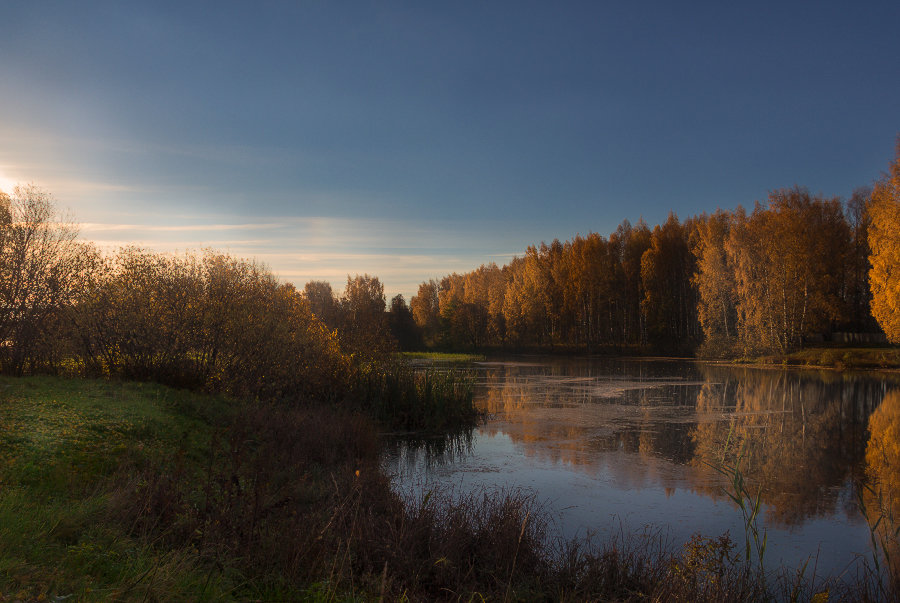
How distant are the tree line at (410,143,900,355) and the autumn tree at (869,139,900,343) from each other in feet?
0.20

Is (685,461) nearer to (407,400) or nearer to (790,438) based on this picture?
(790,438)

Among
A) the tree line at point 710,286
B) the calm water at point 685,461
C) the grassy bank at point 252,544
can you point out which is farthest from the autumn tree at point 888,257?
the grassy bank at point 252,544

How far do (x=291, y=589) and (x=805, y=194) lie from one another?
156 ft

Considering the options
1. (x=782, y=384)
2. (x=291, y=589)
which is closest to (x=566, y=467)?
(x=291, y=589)

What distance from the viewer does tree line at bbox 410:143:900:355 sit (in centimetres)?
3962

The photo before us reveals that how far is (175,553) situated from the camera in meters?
4.45

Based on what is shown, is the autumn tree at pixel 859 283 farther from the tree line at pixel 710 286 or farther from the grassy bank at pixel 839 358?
the grassy bank at pixel 839 358

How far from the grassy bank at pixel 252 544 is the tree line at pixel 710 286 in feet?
99.4

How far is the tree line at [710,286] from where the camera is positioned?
130 ft

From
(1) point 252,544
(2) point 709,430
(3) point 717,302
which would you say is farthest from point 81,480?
(3) point 717,302

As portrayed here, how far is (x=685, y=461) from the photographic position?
11.6m

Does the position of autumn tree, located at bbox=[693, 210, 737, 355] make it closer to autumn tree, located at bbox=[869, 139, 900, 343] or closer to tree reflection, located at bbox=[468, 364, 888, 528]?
autumn tree, located at bbox=[869, 139, 900, 343]

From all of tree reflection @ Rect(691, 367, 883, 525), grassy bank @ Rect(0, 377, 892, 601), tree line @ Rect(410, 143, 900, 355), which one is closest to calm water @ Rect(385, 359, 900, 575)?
tree reflection @ Rect(691, 367, 883, 525)

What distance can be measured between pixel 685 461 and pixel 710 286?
117ft
